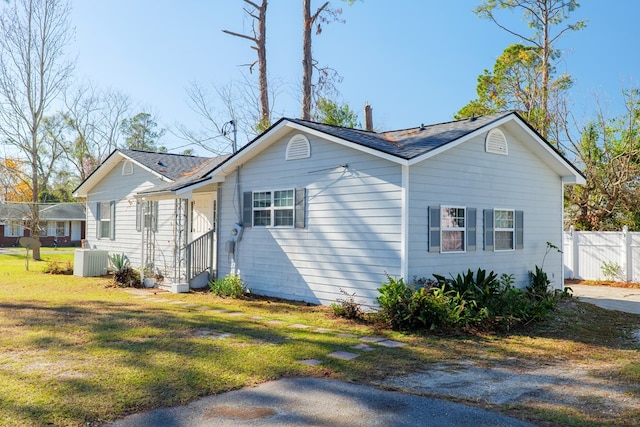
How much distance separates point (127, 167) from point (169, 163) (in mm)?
1555

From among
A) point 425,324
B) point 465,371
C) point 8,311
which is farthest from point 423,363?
point 8,311

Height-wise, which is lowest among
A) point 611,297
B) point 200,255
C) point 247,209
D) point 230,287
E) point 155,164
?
point 611,297

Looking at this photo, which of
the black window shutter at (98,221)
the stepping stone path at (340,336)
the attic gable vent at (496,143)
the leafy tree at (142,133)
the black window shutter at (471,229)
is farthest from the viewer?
the leafy tree at (142,133)

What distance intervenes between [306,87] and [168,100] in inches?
442

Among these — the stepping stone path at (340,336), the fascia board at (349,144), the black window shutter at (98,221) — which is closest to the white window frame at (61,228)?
the black window shutter at (98,221)

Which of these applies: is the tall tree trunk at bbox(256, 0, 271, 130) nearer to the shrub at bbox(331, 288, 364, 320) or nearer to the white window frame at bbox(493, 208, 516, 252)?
the white window frame at bbox(493, 208, 516, 252)

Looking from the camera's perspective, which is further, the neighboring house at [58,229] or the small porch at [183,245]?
the neighboring house at [58,229]

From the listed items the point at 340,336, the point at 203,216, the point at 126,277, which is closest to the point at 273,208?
the point at 203,216

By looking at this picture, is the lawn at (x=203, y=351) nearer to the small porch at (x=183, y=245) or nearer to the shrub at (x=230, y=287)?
the shrub at (x=230, y=287)

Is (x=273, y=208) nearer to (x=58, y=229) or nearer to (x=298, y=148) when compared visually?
(x=298, y=148)

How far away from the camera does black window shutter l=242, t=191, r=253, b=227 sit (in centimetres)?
1219

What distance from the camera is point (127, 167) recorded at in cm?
1723

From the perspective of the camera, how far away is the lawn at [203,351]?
4590mm

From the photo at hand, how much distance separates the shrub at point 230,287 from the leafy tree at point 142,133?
31721mm
